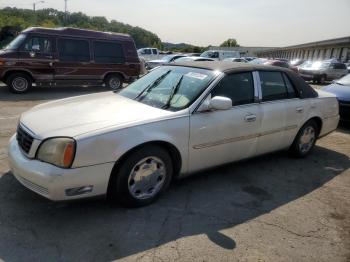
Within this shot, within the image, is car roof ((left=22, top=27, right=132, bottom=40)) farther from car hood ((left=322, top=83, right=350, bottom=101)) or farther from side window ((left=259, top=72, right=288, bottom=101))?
side window ((left=259, top=72, right=288, bottom=101))

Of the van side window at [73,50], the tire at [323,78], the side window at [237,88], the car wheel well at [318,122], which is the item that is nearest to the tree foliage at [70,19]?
the tire at [323,78]

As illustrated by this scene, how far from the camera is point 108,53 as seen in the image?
488 inches

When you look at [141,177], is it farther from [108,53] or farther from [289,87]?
[108,53]

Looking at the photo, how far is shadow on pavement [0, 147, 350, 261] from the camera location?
2.95 metres

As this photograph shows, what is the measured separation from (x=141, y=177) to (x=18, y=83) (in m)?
9.21

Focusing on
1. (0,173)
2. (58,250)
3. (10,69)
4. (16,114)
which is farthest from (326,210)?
(10,69)

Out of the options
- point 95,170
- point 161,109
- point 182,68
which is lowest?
point 95,170

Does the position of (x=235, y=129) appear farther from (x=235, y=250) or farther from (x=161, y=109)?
(x=235, y=250)

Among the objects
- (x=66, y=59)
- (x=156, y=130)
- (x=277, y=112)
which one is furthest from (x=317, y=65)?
(x=156, y=130)

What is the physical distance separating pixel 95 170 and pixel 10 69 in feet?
30.3

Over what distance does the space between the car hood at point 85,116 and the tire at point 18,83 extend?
25.4 feet

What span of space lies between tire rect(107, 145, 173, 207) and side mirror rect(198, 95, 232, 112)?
2.30 feet

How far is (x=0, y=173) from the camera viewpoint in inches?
167

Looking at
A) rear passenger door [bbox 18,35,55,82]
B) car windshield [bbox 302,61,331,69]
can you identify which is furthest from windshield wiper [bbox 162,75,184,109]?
car windshield [bbox 302,61,331,69]
